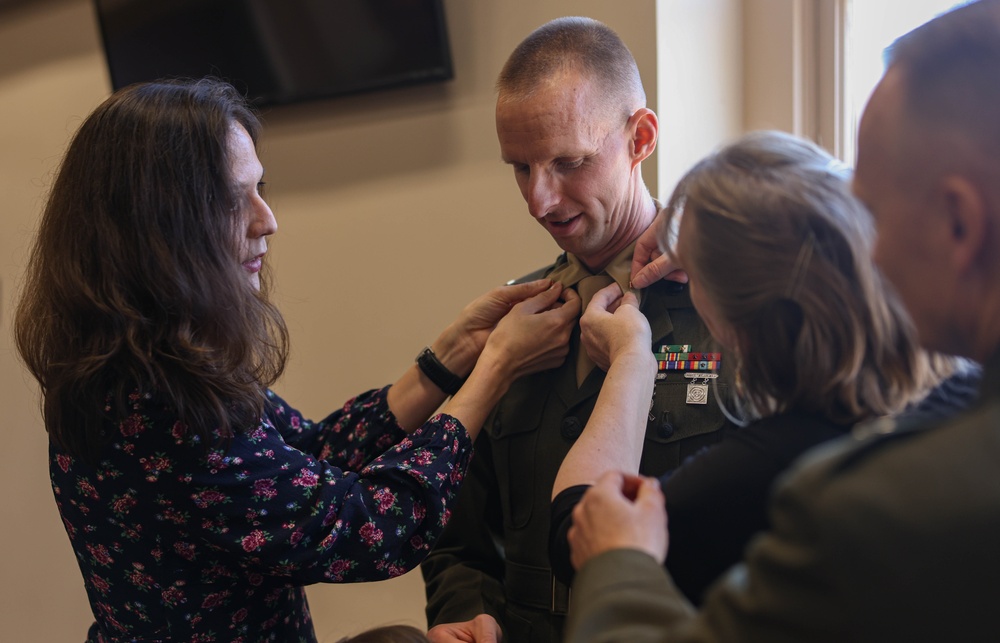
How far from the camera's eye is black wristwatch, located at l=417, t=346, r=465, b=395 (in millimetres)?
1691

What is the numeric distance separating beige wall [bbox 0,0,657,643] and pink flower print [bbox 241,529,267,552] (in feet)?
3.67

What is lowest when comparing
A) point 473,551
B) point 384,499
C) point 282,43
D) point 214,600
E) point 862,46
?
point 473,551

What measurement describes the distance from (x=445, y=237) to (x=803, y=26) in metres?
0.97

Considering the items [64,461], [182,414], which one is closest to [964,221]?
[182,414]

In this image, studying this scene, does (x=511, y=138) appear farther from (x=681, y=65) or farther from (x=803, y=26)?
(x=803, y=26)

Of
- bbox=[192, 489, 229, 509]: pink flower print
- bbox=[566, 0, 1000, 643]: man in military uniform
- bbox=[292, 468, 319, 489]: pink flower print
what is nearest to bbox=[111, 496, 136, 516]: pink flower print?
bbox=[192, 489, 229, 509]: pink flower print

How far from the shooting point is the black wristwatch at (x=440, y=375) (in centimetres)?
169

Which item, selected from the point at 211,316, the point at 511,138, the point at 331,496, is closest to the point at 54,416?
the point at 211,316

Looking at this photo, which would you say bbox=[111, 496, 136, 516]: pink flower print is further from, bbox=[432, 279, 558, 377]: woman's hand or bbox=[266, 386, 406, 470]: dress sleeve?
bbox=[432, 279, 558, 377]: woman's hand

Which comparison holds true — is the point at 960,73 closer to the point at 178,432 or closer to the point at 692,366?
the point at 692,366

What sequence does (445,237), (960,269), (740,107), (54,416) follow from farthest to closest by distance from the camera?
(445,237) → (740,107) → (54,416) → (960,269)

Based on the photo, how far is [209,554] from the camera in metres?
1.34

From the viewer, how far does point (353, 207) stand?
8.16ft

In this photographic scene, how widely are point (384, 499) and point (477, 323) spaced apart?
1.37 ft
